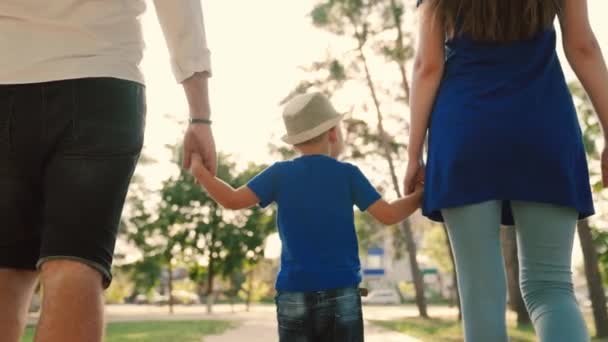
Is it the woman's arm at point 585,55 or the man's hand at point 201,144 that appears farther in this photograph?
the woman's arm at point 585,55

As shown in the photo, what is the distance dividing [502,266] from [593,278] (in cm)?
1455

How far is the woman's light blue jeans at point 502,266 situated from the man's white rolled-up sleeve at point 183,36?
3.32ft

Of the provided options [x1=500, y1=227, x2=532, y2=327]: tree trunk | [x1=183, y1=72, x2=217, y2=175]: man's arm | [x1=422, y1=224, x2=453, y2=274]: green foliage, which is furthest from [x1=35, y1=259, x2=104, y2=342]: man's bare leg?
[x1=422, y1=224, x2=453, y2=274]: green foliage

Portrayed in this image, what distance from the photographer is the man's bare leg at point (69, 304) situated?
6.93 feet

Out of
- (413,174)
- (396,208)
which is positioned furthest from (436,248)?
(413,174)

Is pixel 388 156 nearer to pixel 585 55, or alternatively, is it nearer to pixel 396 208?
pixel 396 208

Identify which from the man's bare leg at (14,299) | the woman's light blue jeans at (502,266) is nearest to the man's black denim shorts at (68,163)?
the man's bare leg at (14,299)

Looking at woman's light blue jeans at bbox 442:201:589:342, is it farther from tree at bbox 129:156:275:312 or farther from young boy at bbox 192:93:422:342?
tree at bbox 129:156:275:312

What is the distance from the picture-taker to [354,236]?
3738 millimetres

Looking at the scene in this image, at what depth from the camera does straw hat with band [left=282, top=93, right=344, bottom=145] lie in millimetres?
3945

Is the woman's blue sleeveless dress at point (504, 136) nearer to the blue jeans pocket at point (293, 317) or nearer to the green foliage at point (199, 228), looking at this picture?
the blue jeans pocket at point (293, 317)

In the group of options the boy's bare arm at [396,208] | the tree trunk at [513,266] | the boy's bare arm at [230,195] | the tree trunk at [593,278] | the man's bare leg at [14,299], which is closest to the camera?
the man's bare leg at [14,299]

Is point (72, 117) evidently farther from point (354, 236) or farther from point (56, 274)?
point (354, 236)

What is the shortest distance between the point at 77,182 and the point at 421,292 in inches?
1104
